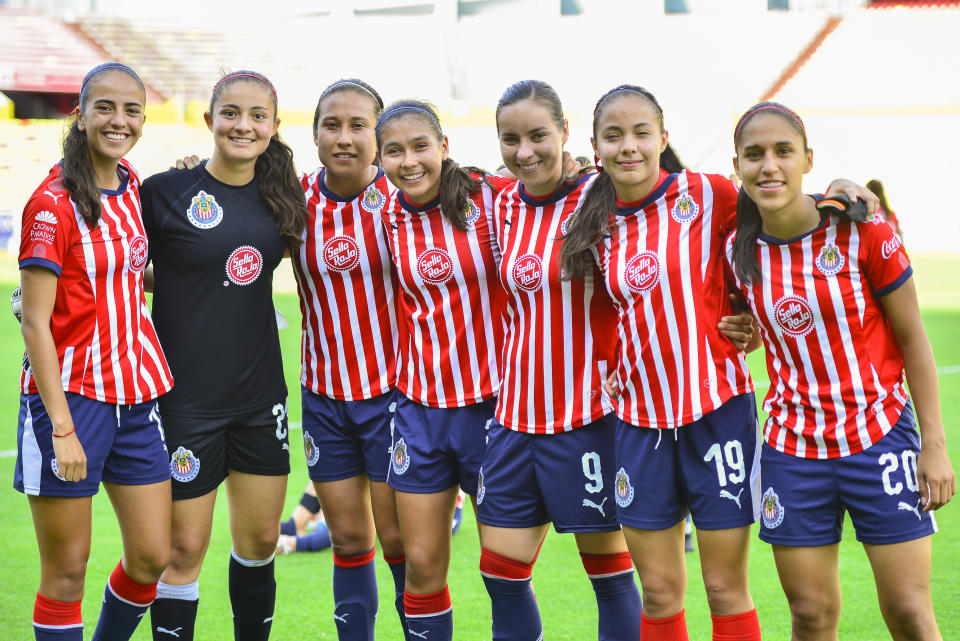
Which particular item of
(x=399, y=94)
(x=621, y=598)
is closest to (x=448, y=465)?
(x=621, y=598)

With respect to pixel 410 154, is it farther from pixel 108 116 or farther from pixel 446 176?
pixel 108 116

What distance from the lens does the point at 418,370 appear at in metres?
3.58

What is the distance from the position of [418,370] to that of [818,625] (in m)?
1.49

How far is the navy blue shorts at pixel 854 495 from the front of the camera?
2.85m

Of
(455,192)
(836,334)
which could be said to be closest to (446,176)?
(455,192)

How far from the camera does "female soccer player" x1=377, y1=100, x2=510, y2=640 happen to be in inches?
139

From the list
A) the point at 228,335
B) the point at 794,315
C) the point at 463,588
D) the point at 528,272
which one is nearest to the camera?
the point at 794,315

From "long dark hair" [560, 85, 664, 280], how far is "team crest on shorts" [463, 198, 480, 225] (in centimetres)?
40

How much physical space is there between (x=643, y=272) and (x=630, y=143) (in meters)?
0.39

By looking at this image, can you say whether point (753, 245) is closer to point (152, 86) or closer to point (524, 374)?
point (524, 374)

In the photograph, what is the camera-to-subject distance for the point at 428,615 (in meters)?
3.53

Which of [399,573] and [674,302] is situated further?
[399,573]

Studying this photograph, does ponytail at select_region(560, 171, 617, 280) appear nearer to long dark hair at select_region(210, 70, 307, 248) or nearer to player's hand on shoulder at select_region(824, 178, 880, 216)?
player's hand on shoulder at select_region(824, 178, 880, 216)

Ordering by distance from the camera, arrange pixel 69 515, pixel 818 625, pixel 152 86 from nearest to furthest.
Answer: pixel 818 625 < pixel 69 515 < pixel 152 86
